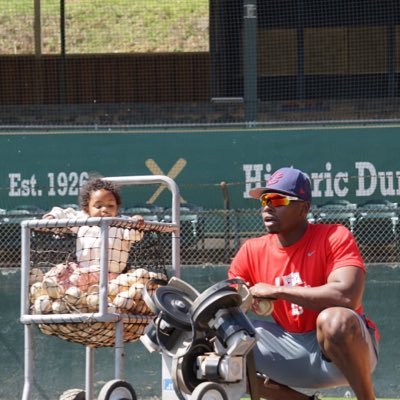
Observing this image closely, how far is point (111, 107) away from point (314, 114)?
3.16m

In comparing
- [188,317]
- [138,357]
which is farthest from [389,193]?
[188,317]

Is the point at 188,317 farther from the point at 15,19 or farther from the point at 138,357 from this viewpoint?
the point at 15,19

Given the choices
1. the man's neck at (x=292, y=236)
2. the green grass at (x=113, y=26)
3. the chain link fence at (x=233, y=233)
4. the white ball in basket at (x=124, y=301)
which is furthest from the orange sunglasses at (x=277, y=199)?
the green grass at (x=113, y=26)

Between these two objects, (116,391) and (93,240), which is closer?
(116,391)

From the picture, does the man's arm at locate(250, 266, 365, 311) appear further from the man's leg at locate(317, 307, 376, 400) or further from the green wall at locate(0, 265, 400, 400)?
the green wall at locate(0, 265, 400, 400)

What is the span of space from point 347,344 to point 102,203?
154cm

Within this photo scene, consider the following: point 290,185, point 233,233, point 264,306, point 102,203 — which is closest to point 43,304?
point 102,203

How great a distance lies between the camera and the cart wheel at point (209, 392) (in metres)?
4.00

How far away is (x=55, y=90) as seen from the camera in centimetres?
1678

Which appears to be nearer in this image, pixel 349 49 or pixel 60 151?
pixel 60 151

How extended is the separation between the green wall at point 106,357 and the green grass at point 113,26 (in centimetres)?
1110

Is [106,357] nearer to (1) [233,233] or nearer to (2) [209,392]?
(1) [233,233]

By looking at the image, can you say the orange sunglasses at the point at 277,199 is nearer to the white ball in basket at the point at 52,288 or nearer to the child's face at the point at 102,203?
the child's face at the point at 102,203

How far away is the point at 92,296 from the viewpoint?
15.2 feet
